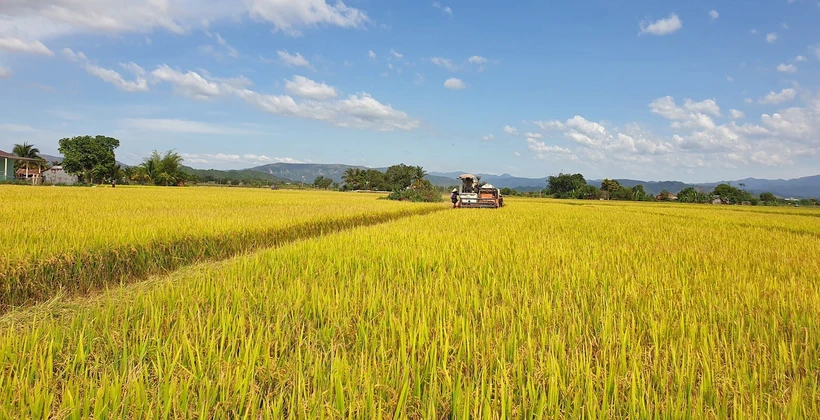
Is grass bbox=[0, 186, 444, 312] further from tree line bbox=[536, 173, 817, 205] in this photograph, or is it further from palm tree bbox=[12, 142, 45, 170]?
tree line bbox=[536, 173, 817, 205]

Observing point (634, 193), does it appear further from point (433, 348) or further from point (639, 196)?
point (433, 348)

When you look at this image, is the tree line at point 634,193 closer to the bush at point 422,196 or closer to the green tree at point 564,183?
the green tree at point 564,183

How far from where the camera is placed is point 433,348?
1.69 meters

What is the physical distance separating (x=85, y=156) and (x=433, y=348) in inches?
2043

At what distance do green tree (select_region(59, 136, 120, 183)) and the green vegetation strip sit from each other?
45.9 meters

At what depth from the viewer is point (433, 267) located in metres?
4.03

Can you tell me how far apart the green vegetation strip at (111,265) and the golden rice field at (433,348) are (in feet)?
2.84

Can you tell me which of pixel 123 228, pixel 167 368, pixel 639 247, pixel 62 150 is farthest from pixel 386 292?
pixel 62 150

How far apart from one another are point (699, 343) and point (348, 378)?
177cm

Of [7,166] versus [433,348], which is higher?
[7,166]

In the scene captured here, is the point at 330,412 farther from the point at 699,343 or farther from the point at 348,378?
the point at 699,343

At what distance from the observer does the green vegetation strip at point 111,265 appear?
368 centimetres

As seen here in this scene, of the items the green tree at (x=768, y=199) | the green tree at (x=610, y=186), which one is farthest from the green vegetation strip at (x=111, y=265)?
the green tree at (x=610, y=186)

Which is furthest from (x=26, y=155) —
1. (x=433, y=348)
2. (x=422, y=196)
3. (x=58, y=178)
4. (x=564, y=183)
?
(x=564, y=183)
